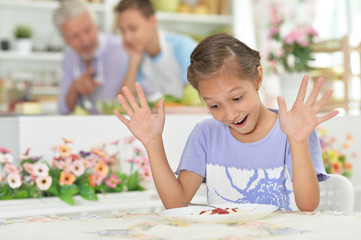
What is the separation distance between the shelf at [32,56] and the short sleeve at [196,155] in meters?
3.35

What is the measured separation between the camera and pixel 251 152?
4.61 feet

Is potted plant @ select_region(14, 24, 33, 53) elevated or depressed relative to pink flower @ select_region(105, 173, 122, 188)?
elevated

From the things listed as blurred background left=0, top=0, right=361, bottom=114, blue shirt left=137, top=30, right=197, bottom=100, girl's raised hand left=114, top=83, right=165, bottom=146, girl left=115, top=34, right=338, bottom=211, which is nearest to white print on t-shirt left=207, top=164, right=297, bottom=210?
girl left=115, top=34, right=338, bottom=211

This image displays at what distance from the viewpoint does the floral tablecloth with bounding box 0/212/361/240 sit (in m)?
0.85

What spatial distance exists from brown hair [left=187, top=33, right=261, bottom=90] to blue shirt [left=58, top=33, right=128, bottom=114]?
2.92m

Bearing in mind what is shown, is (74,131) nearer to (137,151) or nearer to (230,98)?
(137,151)

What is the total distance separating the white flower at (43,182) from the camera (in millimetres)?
1876

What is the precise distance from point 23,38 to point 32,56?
0.15 meters

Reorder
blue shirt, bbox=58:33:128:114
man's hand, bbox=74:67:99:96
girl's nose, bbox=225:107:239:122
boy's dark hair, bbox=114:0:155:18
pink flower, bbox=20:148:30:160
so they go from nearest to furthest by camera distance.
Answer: girl's nose, bbox=225:107:239:122, pink flower, bbox=20:148:30:160, boy's dark hair, bbox=114:0:155:18, man's hand, bbox=74:67:99:96, blue shirt, bbox=58:33:128:114

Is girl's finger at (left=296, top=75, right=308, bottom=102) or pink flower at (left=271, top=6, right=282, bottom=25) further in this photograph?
pink flower at (left=271, top=6, right=282, bottom=25)

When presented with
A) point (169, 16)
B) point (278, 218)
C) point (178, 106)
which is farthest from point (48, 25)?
point (278, 218)

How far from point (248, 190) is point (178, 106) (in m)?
1.19

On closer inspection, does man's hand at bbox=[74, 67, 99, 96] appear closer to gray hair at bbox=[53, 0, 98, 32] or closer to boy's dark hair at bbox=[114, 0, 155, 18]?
gray hair at bbox=[53, 0, 98, 32]

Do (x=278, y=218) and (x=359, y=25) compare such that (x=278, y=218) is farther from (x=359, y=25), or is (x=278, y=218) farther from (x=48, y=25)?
(x=359, y=25)
